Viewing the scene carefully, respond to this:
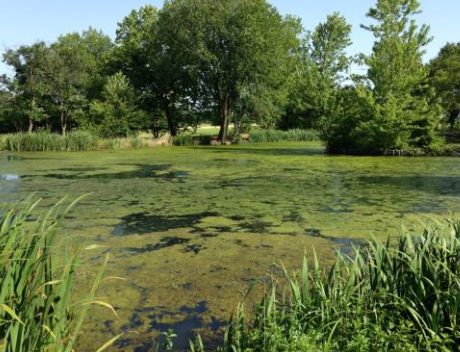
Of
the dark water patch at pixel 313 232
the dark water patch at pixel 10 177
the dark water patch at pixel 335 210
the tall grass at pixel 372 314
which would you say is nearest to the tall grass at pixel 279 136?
the dark water patch at pixel 10 177

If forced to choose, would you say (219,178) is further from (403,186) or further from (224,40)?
(224,40)

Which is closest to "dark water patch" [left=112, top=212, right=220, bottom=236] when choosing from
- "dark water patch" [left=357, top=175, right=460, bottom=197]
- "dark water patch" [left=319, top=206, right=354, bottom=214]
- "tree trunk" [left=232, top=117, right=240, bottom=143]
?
"dark water patch" [left=319, top=206, right=354, bottom=214]

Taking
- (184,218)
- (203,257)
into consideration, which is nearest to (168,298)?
(203,257)

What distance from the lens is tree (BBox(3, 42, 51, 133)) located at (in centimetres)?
2852

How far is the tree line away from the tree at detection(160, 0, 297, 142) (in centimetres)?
7

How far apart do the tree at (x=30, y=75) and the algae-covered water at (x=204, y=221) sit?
1799cm

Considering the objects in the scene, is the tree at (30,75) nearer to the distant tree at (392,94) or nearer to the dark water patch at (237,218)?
the distant tree at (392,94)

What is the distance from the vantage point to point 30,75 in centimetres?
2895

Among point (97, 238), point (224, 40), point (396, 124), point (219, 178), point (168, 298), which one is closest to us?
point (168, 298)

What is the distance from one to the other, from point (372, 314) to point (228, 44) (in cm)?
2655

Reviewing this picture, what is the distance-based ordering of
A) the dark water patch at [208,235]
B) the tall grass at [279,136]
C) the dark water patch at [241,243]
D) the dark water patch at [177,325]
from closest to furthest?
the dark water patch at [177,325], the dark water patch at [241,243], the dark water patch at [208,235], the tall grass at [279,136]

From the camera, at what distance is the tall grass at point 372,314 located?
2.17 meters

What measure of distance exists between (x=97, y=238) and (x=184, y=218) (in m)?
1.49

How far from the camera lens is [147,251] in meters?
4.91
